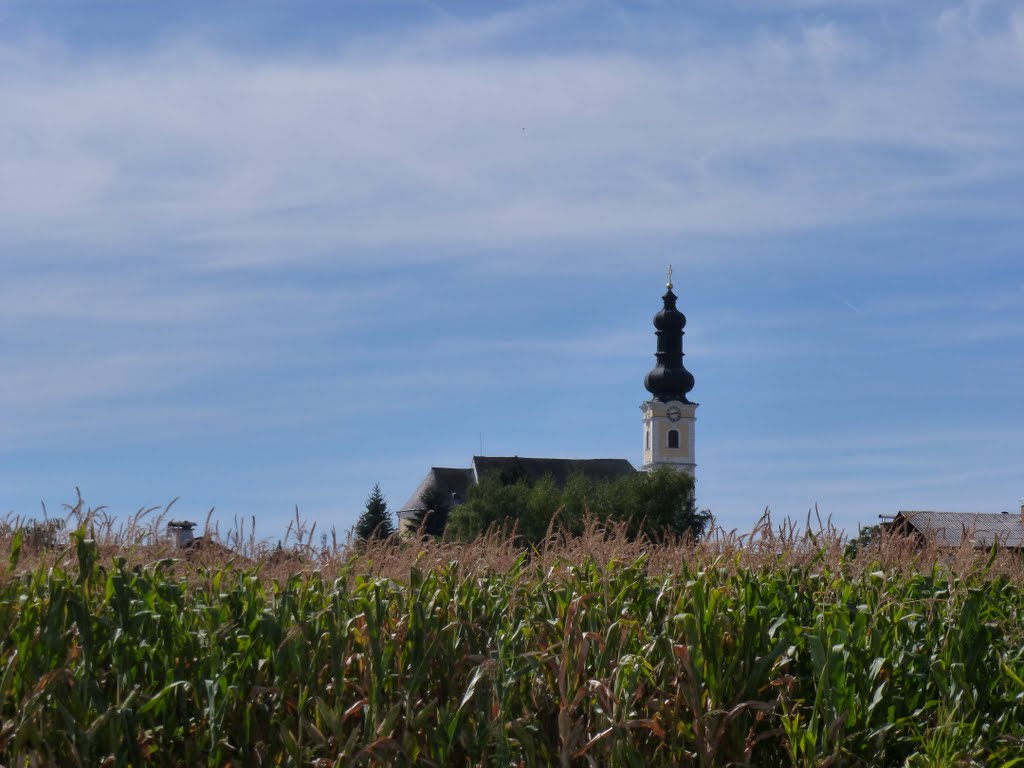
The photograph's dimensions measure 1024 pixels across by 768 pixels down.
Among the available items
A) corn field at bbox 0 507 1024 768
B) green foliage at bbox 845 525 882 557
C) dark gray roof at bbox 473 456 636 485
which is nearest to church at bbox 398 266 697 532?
dark gray roof at bbox 473 456 636 485

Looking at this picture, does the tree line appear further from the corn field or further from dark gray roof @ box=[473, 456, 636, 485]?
the corn field

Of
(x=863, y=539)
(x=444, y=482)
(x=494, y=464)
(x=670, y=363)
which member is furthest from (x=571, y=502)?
(x=863, y=539)

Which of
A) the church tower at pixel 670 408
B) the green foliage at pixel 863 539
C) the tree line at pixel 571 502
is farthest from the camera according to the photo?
the church tower at pixel 670 408

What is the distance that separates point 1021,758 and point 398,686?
3.36 m

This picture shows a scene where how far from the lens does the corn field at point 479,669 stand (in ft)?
20.0

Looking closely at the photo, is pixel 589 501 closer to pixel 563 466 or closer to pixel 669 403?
pixel 563 466

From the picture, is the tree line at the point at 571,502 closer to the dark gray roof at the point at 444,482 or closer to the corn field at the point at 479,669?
the dark gray roof at the point at 444,482

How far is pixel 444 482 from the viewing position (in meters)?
101

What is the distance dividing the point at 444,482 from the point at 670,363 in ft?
90.5

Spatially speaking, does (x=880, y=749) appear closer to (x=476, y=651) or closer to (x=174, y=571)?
(x=476, y=651)

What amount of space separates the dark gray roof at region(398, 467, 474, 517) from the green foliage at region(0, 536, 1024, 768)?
93.0 metres

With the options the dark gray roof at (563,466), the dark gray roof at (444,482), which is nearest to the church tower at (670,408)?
the dark gray roof at (563,466)

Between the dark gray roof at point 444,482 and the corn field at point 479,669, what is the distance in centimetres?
9284

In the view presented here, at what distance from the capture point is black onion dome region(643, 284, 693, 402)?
114000mm
